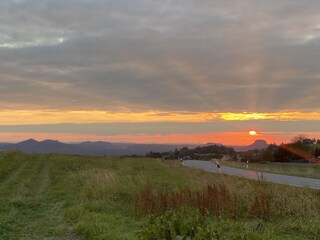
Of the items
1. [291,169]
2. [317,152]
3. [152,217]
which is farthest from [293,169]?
[152,217]

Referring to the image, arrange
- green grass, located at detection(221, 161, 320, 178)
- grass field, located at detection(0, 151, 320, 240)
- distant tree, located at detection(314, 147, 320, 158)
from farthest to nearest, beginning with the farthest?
distant tree, located at detection(314, 147, 320, 158), green grass, located at detection(221, 161, 320, 178), grass field, located at detection(0, 151, 320, 240)

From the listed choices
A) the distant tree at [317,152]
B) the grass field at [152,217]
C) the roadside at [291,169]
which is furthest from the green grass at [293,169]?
the grass field at [152,217]

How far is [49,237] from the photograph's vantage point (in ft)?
34.4

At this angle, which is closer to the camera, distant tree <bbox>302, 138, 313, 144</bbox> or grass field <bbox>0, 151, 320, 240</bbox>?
grass field <bbox>0, 151, 320, 240</bbox>

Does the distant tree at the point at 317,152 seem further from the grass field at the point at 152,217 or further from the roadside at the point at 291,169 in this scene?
the grass field at the point at 152,217

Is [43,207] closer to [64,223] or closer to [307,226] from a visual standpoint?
[64,223]

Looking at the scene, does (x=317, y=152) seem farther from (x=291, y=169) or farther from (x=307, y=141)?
(x=291, y=169)

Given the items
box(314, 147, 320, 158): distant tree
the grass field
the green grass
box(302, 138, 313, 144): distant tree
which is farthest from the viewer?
box(302, 138, 313, 144): distant tree

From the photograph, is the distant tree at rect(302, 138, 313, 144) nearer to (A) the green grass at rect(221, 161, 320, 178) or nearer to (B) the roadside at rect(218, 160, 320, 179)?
(B) the roadside at rect(218, 160, 320, 179)

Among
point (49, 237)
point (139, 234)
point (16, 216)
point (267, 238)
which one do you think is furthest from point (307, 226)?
point (16, 216)

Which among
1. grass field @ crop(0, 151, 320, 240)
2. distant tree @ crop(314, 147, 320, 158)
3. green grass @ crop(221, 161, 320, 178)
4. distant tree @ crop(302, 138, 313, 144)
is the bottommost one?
grass field @ crop(0, 151, 320, 240)

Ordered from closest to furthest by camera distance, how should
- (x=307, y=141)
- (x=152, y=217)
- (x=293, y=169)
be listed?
(x=152, y=217) < (x=293, y=169) < (x=307, y=141)

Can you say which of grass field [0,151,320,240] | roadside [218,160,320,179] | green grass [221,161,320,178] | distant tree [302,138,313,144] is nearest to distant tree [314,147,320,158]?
distant tree [302,138,313,144]

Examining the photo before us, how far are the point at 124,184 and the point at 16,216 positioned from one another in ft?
20.9
